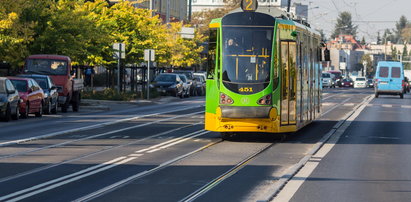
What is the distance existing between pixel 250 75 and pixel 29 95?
12293 millimetres

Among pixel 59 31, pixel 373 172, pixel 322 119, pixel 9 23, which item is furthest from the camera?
pixel 59 31

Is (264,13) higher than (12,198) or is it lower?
higher

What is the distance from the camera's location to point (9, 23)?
37375 mm

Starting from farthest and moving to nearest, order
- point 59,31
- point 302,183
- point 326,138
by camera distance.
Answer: point 59,31 < point 326,138 < point 302,183

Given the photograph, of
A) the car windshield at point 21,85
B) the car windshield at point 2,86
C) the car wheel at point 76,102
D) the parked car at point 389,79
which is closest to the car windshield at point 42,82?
the car windshield at point 21,85

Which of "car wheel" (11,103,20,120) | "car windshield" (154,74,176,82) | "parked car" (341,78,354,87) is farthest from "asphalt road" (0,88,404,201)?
"parked car" (341,78,354,87)

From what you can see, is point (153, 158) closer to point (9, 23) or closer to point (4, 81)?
point (4, 81)

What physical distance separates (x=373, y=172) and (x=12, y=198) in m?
6.67

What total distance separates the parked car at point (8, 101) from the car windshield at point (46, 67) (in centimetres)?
648

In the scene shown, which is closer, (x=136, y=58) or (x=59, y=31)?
(x=59, y=31)

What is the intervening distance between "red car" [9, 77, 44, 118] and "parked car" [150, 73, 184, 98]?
80.5 feet

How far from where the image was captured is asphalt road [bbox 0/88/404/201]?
1249 cm

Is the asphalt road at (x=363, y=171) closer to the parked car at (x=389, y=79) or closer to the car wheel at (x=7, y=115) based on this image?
the car wheel at (x=7, y=115)

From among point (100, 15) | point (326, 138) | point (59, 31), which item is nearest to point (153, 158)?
point (326, 138)
